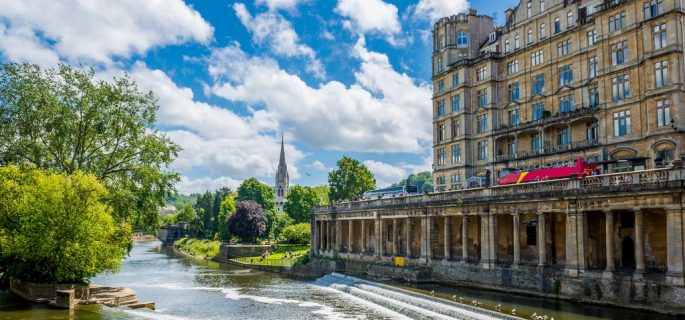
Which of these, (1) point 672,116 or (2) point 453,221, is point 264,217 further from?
(1) point 672,116

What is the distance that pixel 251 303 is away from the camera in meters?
46.3

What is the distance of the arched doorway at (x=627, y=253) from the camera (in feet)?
128

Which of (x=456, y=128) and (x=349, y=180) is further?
(x=349, y=180)

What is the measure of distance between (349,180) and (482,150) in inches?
2163

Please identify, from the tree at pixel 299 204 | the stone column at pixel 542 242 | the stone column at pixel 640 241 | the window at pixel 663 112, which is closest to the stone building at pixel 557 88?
the window at pixel 663 112

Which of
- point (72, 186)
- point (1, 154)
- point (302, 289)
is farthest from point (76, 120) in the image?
point (302, 289)

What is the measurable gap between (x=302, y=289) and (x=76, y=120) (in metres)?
25.8

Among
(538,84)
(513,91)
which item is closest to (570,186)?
(538,84)

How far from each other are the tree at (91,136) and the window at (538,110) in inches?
1440


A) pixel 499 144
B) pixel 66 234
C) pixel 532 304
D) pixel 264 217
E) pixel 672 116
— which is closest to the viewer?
pixel 532 304

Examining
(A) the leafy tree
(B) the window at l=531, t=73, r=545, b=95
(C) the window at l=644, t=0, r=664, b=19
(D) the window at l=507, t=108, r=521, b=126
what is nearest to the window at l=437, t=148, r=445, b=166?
(D) the window at l=507, t=108, r=521, b=126

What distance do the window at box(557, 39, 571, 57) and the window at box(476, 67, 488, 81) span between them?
9.33m

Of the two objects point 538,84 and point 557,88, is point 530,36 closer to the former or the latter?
point 538,84

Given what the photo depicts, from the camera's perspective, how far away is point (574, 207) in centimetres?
3831
